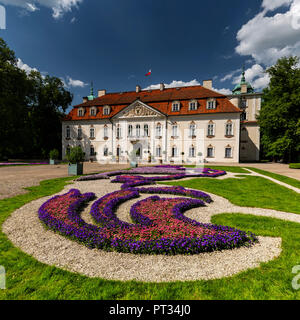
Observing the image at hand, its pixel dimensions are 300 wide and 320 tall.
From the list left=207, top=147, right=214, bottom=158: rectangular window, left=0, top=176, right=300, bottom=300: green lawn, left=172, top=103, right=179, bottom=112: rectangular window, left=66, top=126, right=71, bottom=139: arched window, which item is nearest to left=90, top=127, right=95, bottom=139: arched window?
left=66, top=126, right=71, bottom=139: arched window

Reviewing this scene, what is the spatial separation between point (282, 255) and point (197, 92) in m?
31.6

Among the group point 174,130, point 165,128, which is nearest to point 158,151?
point 165,128

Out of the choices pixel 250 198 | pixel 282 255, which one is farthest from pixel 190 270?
pixel 250 198

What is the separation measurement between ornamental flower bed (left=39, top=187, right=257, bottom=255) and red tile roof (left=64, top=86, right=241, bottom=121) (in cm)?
2615

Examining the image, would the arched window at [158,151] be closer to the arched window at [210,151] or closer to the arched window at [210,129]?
the arched window at [210,151]

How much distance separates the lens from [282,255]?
291cm

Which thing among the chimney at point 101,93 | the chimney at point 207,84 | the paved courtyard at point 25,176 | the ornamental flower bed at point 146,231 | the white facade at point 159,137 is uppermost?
the chimney at point 101,93

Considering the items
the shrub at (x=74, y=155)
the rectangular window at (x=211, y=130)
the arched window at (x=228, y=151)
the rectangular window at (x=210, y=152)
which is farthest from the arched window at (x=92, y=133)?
the arched window at (x=228, y=151)

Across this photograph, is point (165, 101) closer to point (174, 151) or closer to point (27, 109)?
point (174, 151)

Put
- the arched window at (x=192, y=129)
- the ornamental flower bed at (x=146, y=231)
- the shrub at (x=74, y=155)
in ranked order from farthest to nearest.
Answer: the arched window at (x=192, y=129) → the shrub at (x=74, y=155) → the ornamental flower bed at (x=146, y=231)

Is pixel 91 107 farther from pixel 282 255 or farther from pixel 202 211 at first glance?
pixel 282 255

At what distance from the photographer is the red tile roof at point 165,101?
2726cm

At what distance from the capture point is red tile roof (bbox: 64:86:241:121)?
27.3 meters
